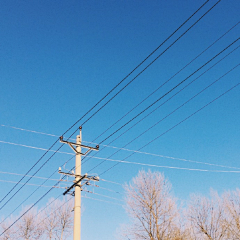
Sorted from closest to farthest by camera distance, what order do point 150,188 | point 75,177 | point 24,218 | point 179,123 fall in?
point 179,123
point 75,177
point 150,188
point 24,218

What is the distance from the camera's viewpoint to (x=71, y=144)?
1331 cm

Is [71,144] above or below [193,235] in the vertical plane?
above

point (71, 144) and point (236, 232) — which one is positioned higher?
point (71, 144)

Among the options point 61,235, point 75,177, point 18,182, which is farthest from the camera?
point 61,235

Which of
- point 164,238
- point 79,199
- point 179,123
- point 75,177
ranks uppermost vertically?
point 179,123

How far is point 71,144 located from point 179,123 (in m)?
5.84

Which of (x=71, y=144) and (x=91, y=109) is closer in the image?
(x=91, y=109)

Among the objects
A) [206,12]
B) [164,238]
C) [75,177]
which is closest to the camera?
[206,12]

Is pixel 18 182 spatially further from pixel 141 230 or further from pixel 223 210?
pixel 223 210

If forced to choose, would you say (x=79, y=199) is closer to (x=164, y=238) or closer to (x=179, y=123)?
(x=179, y=123)

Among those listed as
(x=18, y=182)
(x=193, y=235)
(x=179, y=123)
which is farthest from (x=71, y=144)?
(x=193, y=235)

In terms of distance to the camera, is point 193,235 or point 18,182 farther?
point 193,235

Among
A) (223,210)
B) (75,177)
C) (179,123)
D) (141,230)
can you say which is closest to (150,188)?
(141,230)

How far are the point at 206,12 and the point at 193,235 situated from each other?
63.7 ft
